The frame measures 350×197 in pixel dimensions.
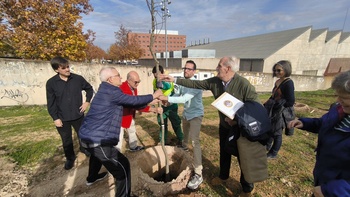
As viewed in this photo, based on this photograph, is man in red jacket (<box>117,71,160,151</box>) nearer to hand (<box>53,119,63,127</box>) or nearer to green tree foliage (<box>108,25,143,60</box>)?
hand (<box>53,119,63,127</box>)

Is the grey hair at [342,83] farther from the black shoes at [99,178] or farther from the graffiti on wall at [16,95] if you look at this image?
the graffiti on wall at [16,95]

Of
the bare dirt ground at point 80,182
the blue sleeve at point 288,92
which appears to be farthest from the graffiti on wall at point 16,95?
the blue sleeve at point 288,92

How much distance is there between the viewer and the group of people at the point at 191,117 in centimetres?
136

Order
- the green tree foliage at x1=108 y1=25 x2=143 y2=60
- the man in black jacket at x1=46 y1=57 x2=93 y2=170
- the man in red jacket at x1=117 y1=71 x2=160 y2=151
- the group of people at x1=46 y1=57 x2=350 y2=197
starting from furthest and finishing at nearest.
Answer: the green tree foliage at x1=108 y1=25 x2=143 y2=60, the man in red jacket at x1=117 y1=71 x2=160 y2=151, the man in black jacket at x1=46 y1=57 x2=93 y2=170, the group of people at x1=46 y1=57 x2=350 y2=197

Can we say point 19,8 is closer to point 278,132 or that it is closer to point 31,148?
point 31,148

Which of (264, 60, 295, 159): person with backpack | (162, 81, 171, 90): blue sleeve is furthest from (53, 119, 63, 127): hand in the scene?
(264, 60, 295, 159): person with backpack

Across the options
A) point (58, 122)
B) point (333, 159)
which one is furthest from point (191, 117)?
point (58, 122)

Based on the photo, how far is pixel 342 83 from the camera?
127cm

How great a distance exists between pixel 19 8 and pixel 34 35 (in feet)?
5.14

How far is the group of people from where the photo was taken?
1361 millimetres

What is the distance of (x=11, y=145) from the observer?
466cm

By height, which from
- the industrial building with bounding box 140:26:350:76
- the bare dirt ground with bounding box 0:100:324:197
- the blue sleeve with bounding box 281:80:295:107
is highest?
the industrial building with bounding box 140:26:350:76

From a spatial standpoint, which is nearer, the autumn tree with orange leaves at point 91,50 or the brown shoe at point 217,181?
the brown shoe at point 217,181

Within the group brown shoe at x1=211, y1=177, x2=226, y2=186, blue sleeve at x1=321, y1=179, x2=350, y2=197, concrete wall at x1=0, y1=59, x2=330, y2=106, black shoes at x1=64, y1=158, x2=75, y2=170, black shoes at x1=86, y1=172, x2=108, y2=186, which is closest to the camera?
blue sleeve at x1=321, y1=179, x2=350, y2=197
